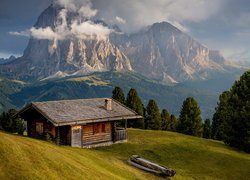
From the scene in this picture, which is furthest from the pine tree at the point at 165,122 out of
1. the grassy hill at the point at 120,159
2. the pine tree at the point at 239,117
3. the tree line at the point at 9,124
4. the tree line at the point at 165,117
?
the pine tree at the point at 239,117

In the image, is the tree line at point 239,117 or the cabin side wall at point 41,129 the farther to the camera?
the tree line at point 239,117

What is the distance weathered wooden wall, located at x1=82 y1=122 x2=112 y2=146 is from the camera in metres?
52.6

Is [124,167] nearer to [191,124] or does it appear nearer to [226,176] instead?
[226,176]

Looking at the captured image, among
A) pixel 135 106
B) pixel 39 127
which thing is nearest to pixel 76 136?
pixel 39 127

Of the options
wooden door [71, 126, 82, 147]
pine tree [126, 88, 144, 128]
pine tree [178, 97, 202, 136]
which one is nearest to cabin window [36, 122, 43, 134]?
wooden door [71, 126, 82, 147]

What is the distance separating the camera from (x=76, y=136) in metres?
51.1

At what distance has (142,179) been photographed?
122 ft

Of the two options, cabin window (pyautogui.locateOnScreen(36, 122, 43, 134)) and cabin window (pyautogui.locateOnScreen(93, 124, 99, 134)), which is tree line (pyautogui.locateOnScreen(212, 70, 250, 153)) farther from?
cabin window (pyautogui.locateOnScreen(36, 122, 43, 134))

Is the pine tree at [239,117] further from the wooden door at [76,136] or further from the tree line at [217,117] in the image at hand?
the wooden door at [76,136]

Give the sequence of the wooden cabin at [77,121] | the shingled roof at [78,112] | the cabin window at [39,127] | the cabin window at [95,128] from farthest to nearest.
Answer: the cabin window at [39,127]
the cabin window at [95,128]
the wooden cabin at [77,121]
the shingled roof at [78,112]

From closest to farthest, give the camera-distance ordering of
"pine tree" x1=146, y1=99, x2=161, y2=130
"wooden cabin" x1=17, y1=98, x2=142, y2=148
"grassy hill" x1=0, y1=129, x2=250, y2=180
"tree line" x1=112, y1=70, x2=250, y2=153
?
1. "grassy hill" x1=0, y1=129, x2=250, y2=180
2. "wooden cabin" x1=17, y1=98, x2=142, y2=148
3. "tree line" x1=112, y1=70, x2=250, y2=153
4. "pine tree" x1=146, y1=99, x2=161, y2=130

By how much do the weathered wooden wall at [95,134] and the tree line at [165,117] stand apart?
38759 millimetres

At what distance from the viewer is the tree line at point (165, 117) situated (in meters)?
90.8

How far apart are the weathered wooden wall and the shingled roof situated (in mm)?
1745
